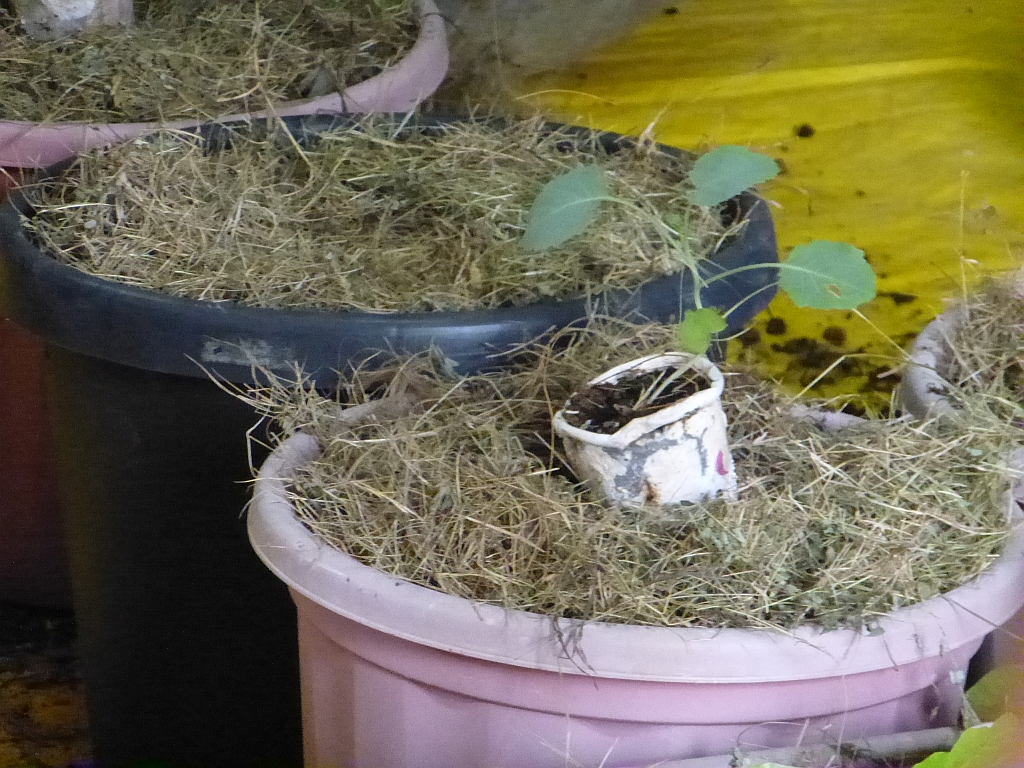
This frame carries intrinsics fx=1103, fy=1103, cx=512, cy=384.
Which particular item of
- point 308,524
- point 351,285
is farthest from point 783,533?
point 351,285

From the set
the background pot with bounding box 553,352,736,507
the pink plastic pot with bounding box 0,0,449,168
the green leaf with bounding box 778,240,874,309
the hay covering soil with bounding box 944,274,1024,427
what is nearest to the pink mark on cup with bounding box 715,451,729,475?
the background pot with bounding box 553,352,736,507

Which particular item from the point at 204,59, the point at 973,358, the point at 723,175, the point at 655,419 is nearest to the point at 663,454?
the point at 655,419

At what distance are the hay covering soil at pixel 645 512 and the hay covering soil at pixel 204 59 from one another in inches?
21.7

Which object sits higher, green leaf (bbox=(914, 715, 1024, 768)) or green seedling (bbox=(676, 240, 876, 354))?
green seedling (bbox=(676, 240, 876, 354))

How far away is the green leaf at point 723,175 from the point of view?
771 millimetres

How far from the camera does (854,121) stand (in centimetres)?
139

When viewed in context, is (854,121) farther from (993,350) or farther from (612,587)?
(612,587)

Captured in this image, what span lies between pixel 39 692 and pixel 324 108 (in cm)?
77

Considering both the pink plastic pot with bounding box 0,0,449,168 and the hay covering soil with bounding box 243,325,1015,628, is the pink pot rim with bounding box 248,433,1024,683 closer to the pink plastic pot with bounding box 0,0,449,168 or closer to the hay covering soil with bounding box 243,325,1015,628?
the hay covering soil with bounding box 243,325,1015,628

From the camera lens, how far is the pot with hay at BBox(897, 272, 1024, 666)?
87 centimetres

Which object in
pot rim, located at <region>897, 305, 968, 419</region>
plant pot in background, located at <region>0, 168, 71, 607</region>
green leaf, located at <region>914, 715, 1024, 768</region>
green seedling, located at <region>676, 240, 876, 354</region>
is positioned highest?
green seedling, located at <region>676, 240, 876, 354</region>

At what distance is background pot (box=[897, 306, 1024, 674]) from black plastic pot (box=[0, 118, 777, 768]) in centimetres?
14

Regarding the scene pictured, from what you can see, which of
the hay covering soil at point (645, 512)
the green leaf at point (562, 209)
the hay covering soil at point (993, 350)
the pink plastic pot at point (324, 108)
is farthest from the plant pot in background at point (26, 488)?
the hay covering soil at point (993, 350)

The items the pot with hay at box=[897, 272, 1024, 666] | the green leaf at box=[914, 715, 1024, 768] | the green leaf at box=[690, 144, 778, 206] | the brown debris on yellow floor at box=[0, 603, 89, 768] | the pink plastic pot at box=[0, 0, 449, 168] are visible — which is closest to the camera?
the green leaf at box=[914, 715, 1024, 768]
